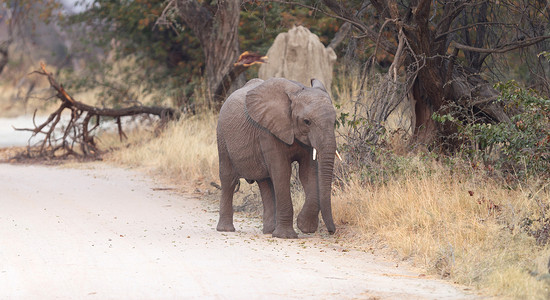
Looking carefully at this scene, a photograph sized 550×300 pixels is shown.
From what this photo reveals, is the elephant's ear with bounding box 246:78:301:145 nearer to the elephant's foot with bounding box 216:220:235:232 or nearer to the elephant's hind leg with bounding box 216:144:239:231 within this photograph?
the elephant's hind leg with bounding box 216:144:239:231

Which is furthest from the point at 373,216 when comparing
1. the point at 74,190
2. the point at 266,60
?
the point at 266,60

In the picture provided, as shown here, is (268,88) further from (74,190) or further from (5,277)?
(74,190)

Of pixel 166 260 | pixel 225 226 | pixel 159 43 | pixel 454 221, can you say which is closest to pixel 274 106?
pixel 225 226

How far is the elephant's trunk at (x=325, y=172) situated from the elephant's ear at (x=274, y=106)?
1.31ft

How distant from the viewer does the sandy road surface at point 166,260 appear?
5906 mm

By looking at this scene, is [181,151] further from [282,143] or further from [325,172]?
[325,172]

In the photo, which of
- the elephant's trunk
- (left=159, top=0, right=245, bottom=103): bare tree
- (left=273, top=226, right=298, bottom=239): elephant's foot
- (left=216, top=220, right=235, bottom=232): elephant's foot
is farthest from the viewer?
(left=159, top=0, right=245, bottom=103): bare tree

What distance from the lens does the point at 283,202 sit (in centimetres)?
829

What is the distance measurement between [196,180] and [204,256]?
6.27m

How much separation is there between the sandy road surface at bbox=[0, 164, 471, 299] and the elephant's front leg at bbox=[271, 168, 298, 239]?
164 millimetres

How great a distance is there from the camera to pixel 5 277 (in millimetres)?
6414

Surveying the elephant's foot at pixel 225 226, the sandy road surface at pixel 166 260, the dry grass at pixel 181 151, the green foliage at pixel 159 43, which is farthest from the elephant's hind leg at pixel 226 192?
the green foliage at pixel 159 43

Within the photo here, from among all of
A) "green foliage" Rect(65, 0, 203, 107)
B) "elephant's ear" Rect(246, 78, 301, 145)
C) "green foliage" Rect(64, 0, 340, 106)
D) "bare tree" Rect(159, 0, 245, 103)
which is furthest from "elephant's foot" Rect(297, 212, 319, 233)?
"green foliage" Rect(65, 0, 203, 107)

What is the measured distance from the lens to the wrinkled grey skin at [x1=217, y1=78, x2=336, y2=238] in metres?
7.96
